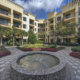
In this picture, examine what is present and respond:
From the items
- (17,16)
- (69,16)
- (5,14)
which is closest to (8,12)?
(5,14)

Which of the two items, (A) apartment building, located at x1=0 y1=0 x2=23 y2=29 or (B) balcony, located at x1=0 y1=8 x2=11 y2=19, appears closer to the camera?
(B) balcony, located at x1=0 y1=8 x2=11 y2=19

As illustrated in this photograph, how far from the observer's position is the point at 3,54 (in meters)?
9.48

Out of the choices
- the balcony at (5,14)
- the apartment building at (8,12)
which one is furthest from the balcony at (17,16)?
the balcony at (5,14)

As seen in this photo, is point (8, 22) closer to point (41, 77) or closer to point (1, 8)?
point (1, 8)

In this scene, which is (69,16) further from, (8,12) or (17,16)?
(8,12)

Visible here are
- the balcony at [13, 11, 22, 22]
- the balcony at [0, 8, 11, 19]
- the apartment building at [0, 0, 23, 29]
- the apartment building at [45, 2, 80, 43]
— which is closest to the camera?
the balcony at [0, 8, 11, 19]

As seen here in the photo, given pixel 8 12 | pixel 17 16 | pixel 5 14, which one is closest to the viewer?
pixel 5 14

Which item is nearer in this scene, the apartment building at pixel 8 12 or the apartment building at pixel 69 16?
the apartment building at pixel 8 12

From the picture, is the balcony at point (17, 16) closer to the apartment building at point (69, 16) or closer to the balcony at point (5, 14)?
the balcony at point (5, 14)

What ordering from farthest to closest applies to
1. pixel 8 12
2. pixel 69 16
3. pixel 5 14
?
pixel 69 16, pixel 8 12, pixel 5 14

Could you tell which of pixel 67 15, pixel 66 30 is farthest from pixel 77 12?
pixel 66 30

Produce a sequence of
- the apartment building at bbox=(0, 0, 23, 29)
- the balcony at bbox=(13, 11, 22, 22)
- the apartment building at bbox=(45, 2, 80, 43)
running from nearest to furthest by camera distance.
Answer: the apartment building at bbox=(0, 0, 23, 29), the apartment building at bbox=(45, 2, 80, 43), the balcony at bbox=(13, 11, 22, 22)

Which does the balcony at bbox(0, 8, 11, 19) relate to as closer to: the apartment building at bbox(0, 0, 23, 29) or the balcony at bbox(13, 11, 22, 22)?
the apartment building at bbox(0, 0, 23, 29)

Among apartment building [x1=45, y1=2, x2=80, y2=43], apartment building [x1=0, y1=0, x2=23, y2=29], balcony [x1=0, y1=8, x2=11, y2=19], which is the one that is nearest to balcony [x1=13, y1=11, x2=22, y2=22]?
apartment building [x1=0, y1=0, x2=23, y2=29]
